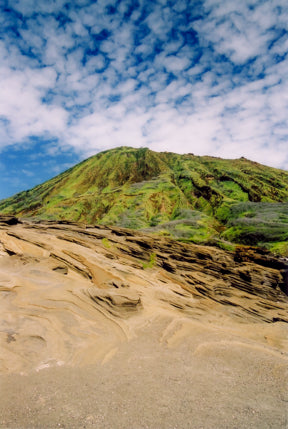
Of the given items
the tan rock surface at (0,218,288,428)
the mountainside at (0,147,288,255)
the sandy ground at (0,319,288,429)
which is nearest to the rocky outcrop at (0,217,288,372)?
the tan rock surface at (0,218,288,428)

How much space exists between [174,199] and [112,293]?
60802 mm

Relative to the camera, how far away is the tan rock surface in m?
5.95

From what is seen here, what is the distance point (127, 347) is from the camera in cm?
950

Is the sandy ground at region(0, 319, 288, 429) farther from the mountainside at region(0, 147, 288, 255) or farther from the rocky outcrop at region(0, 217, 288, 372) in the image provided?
the mountainside at region(0, 147, 288, 255)

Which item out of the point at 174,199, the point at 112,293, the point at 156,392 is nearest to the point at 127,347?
the point at 156,392

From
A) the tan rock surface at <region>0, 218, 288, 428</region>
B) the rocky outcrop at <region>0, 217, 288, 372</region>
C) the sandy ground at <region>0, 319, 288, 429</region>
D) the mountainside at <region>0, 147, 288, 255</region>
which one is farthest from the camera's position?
the mountainside at <region>0, 147, 288, 255</region>

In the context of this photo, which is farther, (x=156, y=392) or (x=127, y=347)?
(x=127, y=347)

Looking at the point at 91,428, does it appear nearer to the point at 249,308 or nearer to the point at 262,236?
the point at 249,308

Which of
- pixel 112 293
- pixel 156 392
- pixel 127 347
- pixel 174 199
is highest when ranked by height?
pixel 174 199

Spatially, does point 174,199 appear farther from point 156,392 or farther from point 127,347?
point 156,392

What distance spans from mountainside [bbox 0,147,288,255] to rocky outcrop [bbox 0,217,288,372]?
1386 centimetres

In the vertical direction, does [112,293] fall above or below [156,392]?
above

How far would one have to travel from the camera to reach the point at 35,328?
953 cm

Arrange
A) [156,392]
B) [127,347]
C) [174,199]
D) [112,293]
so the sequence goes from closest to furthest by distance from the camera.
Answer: [156,392], [127,347], [112,293], [174,199]
